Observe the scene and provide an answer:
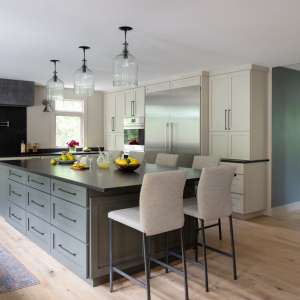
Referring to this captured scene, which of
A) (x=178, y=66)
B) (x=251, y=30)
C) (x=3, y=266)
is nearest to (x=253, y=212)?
(x=178, y=66)

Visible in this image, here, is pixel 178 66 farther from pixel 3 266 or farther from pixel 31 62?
pixel 3 266

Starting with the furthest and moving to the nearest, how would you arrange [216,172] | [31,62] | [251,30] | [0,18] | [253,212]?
[253,212]
[31,62]
[251,30]
[0,18]
[216,172]

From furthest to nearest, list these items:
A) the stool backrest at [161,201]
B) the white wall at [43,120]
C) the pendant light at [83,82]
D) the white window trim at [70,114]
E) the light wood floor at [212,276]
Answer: the white window trim at [70,114] → the white wall at [43,120] → the pendant light at [83,82] → the light wood floor at [212,276] → the stool backrest at [161,201]

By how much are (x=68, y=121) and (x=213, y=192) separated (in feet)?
17.6

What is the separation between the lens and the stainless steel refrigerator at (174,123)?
17.6ft

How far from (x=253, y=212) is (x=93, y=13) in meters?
3.69

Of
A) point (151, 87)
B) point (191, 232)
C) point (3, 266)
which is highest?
point (151, 87)

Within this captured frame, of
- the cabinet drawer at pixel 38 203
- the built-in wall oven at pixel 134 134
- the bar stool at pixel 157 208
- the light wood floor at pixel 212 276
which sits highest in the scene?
the built-in wall oven at pixel 134 134

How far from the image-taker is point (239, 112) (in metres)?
4.88

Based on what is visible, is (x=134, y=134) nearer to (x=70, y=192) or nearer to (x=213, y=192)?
(x=70, y=192)

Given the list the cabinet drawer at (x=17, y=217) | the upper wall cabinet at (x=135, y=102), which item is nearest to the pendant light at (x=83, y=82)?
the cabinet drawer at (x=17, y=217)

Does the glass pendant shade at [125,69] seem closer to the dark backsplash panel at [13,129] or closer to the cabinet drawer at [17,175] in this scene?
the cabinet drawer at [17,175]

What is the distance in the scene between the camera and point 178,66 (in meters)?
4.88

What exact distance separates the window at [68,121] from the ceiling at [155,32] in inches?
89.8
